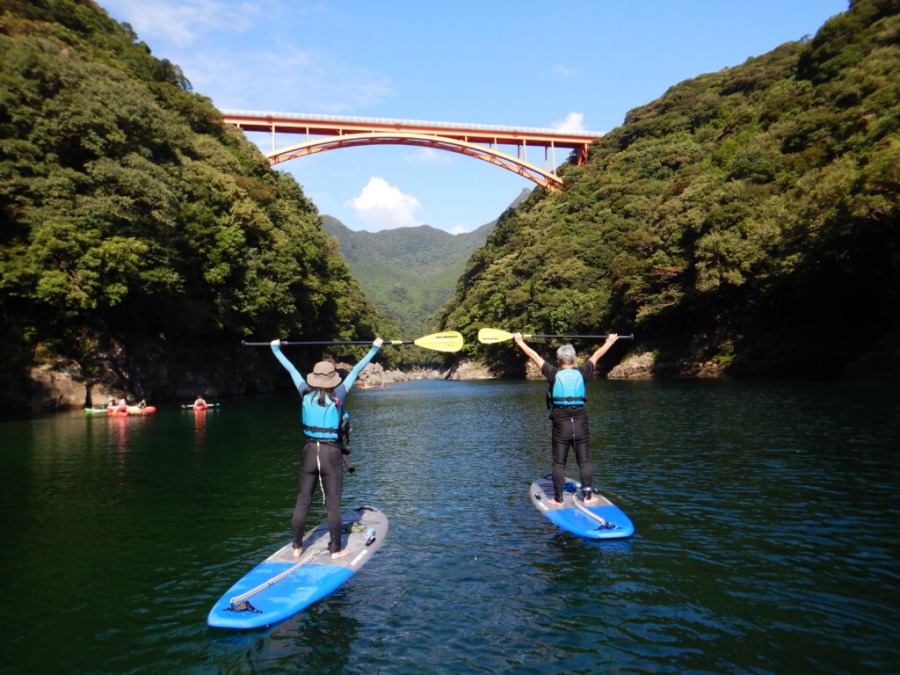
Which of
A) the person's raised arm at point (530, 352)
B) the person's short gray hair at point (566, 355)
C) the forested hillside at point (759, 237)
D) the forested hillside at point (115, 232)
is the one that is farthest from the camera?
the forested hillside at point (759, 237)

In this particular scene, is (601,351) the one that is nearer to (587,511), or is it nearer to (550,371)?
(550,371)

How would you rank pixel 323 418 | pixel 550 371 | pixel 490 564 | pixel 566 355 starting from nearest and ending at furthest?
pixel 323 418
pixel 490 564
pixel 566 355
pixel 550 371

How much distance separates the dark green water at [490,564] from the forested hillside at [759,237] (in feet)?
74.7

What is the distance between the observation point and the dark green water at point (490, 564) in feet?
17.6

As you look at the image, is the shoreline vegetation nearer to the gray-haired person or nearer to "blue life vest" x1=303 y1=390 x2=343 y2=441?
"blue life vest" x1=303 y1=390 x2=343 y2=441

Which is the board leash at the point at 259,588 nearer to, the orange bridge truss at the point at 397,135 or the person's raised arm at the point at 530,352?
the person's raised arm at the point at 530,352

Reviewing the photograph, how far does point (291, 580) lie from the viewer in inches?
262

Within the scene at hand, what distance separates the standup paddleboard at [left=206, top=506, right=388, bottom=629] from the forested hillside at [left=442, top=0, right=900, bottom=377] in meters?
33.2

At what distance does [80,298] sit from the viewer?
1148 inches

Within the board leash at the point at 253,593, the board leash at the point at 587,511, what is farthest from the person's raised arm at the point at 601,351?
the board leash at the point at 253,593

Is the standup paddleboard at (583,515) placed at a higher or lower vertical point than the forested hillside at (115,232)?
lower

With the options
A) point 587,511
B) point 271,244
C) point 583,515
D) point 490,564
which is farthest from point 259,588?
point 271,244

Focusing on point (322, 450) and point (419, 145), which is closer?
point (322, 450)

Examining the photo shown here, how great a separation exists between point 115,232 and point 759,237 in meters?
44.4
